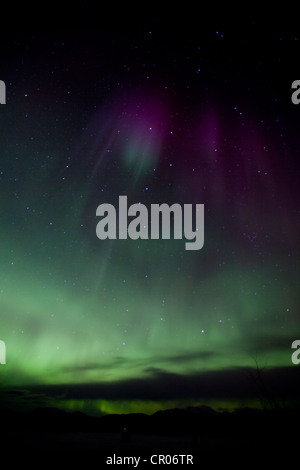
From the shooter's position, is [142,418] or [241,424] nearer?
[241,424]

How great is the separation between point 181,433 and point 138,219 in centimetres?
5555

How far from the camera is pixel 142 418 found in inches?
2778
